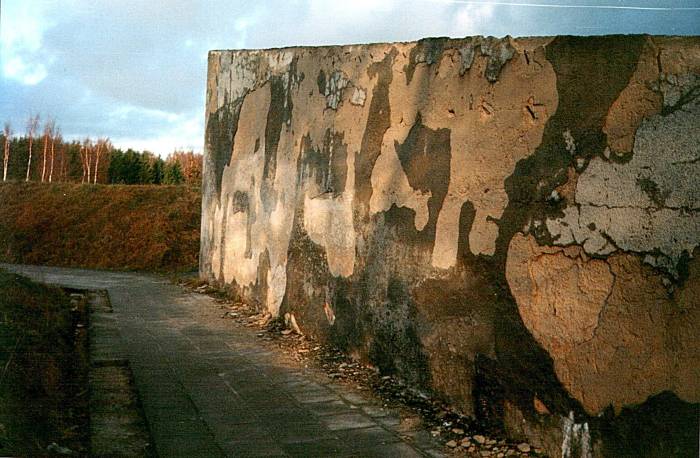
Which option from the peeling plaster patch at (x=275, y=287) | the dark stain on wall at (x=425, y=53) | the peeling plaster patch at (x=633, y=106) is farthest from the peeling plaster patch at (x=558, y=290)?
the peeling plaster patch at (x=275, y=287)

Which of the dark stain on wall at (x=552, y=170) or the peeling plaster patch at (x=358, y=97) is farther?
the peeling plaster patch at (x=358, y=97)

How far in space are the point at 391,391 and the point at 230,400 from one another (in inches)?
35.8

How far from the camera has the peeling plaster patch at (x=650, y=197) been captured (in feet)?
8.70

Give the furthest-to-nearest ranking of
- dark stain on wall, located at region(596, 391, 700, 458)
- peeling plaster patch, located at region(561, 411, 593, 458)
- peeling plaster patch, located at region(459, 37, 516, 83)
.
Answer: peeling plaster patch, located at region(459, 37, 516, 83), peeling plaster patch, located at region(561, 411, 593, 458), dark stain on wall, located at region(596, 391, 700, 458)

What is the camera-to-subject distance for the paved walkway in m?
3.25

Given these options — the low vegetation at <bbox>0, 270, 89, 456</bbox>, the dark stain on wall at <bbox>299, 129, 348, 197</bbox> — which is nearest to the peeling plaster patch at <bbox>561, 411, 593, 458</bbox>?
the low vegetation at <bbox>0, 270, 89, 456</bbox>

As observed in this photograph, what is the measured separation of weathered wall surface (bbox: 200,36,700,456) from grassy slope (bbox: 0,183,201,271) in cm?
803

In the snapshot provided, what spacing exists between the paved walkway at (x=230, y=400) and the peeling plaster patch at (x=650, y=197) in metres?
1.24

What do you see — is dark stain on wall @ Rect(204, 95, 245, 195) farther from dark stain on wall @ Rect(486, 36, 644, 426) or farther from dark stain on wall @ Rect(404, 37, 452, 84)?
dark stain on wall @ Rect(486, 36, 644, 426)

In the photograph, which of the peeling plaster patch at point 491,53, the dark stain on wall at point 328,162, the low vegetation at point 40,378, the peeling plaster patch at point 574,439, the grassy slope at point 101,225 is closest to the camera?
the peeling plaster patch at point 574,439

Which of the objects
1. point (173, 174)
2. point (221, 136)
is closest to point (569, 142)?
point (221, 136)

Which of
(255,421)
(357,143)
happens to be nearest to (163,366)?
(255,421)

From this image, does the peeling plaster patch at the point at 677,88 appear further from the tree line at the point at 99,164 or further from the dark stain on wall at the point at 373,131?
the tree line at the point at 99,164

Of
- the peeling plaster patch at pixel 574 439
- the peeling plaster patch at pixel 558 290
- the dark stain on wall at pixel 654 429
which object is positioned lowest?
the peeling plaster patch at pixel 574 439
